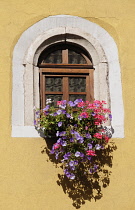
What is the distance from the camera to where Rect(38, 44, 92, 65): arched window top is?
5.42 meters

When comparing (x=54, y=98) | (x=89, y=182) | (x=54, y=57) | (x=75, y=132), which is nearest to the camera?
(x=75, y=132)

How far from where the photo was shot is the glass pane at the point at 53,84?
532 centimetres

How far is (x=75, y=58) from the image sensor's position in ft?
18.0

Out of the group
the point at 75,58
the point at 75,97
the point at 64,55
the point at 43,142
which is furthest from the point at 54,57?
the point at 43,142

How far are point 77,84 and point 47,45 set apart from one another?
0.60 m

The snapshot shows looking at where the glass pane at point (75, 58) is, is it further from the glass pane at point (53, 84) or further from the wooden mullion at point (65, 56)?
the glass pane at point (53, 84)

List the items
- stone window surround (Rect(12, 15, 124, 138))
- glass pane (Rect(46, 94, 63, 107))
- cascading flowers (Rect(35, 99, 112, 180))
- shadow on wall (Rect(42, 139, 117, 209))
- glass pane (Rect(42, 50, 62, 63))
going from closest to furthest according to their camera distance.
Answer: cascading flowers (Rect(35, 99, 112, 180)) < shadow on wall (Rect(42, 139, 117, 209)) < stone window surround (Rect(12, 15, 124, 138)) < glass pane (Rect(46, 94, 63, 107)) < glass pane (Rect(42, 50, 62, 63))

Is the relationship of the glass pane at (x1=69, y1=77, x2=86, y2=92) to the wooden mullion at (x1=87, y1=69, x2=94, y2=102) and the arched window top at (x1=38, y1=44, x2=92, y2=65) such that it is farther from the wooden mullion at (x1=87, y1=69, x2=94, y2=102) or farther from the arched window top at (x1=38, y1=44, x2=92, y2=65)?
the arched window top at (x1=38, y1=44, x2=92, y2=65)

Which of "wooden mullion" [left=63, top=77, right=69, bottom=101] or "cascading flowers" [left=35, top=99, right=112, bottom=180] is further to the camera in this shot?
"wooden mullion" [left=63, top=77, right=69, bottom=101]

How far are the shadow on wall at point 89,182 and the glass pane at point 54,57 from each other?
1.02 metres

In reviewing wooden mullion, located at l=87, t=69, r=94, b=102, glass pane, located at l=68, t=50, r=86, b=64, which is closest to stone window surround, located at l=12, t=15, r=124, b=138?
wooden mullion, located at l=87, t=69, r=94, b=102

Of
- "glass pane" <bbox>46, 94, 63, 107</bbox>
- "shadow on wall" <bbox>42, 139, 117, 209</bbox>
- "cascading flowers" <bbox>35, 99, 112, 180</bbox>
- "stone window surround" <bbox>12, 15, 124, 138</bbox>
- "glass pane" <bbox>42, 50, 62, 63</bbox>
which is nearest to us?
"cascading flowers" <bbox>35, 99, 112, 180</bbox>

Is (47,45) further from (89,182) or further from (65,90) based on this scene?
(89,182)

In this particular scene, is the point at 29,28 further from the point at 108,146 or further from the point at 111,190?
the point at 111,190
